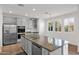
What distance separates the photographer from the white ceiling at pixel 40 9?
4.65 ft

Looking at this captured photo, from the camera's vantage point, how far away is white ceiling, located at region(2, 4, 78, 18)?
4.65 ft

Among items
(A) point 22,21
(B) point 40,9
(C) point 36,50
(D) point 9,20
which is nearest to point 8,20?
(D) point 9,20

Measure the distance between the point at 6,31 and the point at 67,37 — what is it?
3.21ft

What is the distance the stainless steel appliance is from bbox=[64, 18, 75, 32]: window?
82 centimetres

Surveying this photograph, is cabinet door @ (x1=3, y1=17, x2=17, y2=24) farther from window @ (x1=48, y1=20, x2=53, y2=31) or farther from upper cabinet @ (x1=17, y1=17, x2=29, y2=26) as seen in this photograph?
window @ (x1=48, y1=20, x2=53, y2=31)

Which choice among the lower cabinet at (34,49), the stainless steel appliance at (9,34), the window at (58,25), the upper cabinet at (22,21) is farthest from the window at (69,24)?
the stainless steel appliance at (9,34)

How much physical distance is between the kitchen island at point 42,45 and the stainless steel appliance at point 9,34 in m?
0.14

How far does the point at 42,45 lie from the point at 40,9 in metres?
0.59

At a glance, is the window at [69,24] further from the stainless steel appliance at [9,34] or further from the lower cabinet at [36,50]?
the stainless steel appliance at [9,34]

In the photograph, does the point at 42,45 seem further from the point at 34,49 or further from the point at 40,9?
the point at 40,9

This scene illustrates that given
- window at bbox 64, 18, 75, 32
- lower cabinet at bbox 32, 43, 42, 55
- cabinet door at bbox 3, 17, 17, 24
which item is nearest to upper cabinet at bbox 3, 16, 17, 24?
cabinet door at bbox 3, 17, 17, 24

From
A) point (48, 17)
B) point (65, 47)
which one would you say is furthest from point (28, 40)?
point (65, 47)

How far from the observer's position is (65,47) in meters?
1.44

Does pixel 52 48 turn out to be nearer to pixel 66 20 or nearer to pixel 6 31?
pixel 66 20
